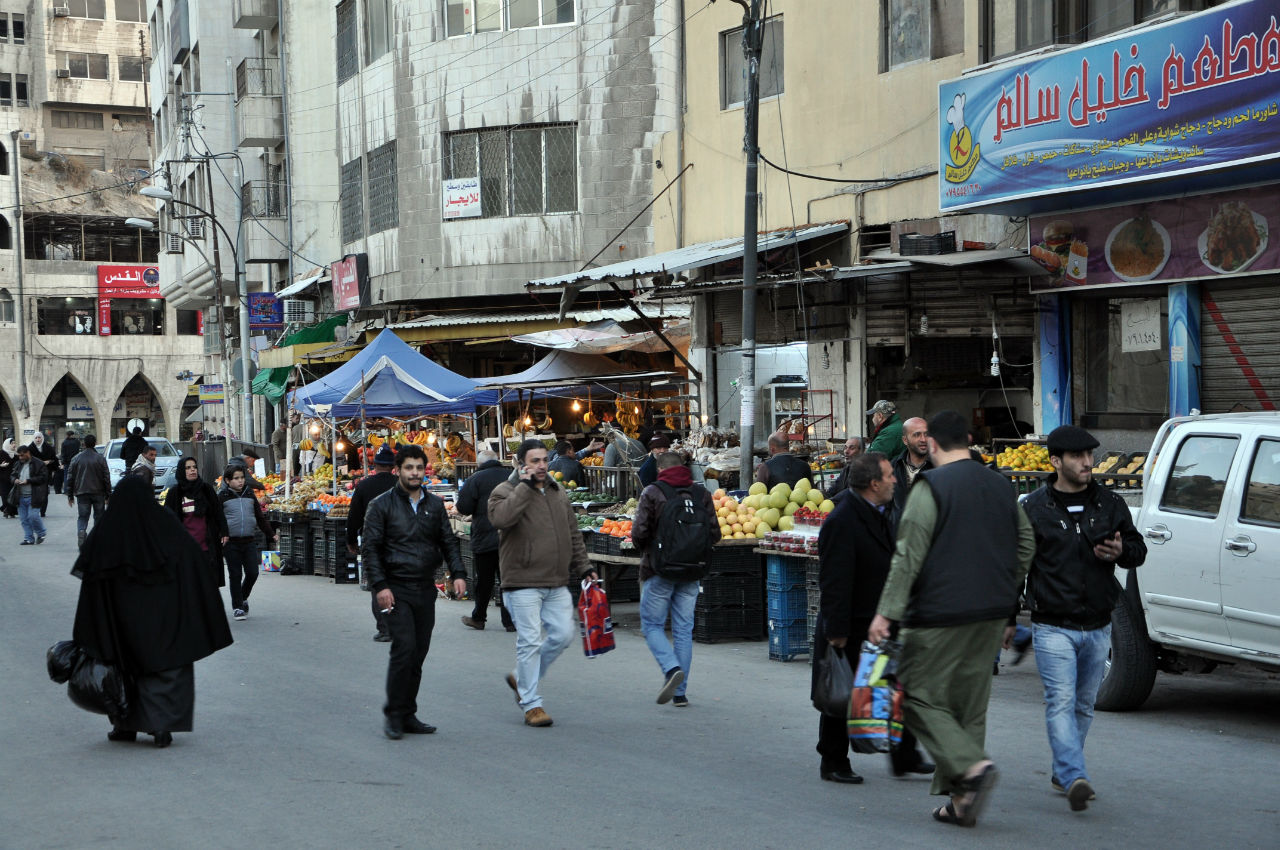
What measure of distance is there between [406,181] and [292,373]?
827cm

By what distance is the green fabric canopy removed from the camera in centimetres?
3544

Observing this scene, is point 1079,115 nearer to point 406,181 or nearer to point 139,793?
point 139,793

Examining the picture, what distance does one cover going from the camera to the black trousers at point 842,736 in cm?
715

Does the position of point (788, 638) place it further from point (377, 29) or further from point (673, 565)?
point (377, 29)

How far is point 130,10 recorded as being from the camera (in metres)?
69.8

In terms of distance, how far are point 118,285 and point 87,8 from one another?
14326 millimetres

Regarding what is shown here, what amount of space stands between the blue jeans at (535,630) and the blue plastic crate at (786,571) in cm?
297

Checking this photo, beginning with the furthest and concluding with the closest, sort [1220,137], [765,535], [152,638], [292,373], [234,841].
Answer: [292,373], [1220,137], [765,535], [152,638], [234,841]

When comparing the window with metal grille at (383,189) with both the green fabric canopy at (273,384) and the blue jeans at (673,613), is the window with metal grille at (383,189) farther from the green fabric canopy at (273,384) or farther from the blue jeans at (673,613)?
the blue jeans at (673,613)

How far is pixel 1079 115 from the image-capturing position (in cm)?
1442

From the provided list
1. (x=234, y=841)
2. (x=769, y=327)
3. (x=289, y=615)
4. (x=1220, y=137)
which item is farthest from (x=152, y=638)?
(x=769, y=327)

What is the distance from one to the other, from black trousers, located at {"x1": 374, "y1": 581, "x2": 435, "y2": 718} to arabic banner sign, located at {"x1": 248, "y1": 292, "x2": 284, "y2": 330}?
2931 cm

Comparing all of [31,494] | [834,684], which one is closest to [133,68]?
[31,494]

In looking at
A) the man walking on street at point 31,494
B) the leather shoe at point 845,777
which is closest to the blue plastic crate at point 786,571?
the leather shoe at point 845,777
